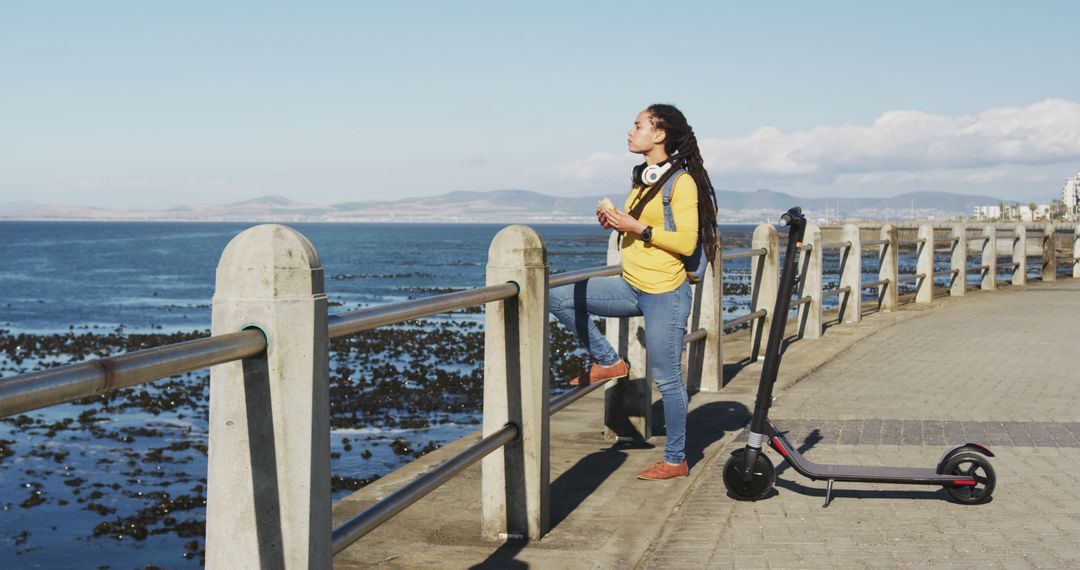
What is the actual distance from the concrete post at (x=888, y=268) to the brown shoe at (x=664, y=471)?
11.3 metres

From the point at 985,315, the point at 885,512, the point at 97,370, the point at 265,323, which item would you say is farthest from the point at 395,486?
the point at 985,315

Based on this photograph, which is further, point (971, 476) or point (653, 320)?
point (653, 320)

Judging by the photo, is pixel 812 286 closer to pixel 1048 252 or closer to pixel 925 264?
pixel 925 264

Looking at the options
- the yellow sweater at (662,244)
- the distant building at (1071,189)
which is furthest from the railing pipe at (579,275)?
the distant building at (1071,189)

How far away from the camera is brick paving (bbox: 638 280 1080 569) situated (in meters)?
4.98

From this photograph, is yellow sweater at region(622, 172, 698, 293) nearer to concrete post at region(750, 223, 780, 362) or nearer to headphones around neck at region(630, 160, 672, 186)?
headphones around neck at region(630, 160, 672, 186)

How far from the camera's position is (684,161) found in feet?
20.2

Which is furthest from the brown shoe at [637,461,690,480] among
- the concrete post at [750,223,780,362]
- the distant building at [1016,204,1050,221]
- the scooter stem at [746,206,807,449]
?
the distant building at [1016,204,1050,221]

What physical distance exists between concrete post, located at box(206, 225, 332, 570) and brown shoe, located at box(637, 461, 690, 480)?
363 centimetres

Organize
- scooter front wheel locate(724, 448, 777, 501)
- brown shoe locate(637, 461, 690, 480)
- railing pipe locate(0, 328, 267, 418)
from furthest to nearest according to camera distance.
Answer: brown shoe locate(637, 461, 690, 480) < scooter front wheel locate(724, 448, 777, 501) < railing pipe locate(0, 328, 267, 418)

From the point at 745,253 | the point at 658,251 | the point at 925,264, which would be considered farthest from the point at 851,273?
the point at 658,251

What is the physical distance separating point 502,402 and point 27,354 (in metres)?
22.8

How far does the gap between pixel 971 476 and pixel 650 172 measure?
222cm

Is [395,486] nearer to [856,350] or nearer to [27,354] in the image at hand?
[856,350]
